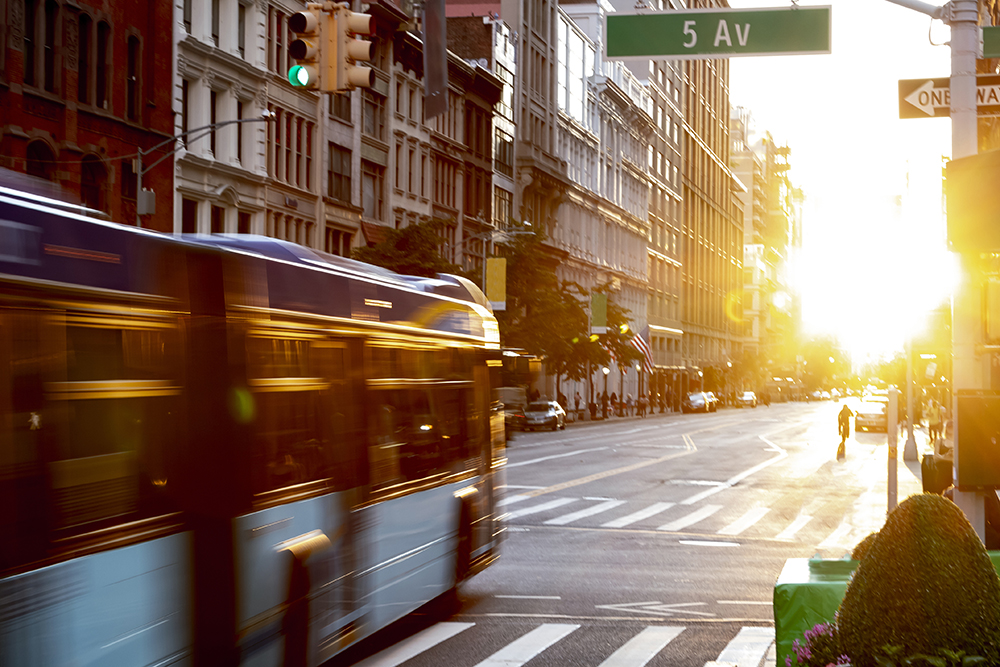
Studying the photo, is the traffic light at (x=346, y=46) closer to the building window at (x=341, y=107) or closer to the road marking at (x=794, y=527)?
the road marking at (x=794, y=527)

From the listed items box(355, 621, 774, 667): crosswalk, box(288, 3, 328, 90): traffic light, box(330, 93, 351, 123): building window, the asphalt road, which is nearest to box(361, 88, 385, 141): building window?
box(330, 93, 351, 123): building window

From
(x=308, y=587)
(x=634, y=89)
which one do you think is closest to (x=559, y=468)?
(x=308, y=587)

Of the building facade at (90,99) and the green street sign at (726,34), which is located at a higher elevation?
the building facade at (90,99)

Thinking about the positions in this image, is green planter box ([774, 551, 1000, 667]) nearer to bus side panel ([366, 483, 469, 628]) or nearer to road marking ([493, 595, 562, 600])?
bus side panel ([366, 483, 469, 628])

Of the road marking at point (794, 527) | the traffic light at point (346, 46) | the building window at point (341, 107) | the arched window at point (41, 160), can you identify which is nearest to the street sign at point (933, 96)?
the traffic light at point (346, 46)

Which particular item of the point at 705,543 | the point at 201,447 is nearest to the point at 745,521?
the point at 705,543

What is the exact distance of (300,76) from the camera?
523 inches

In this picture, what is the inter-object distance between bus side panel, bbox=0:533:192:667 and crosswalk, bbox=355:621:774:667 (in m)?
3.78

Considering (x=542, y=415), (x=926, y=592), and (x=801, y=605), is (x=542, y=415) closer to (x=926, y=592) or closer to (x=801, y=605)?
(x=801, y=605)

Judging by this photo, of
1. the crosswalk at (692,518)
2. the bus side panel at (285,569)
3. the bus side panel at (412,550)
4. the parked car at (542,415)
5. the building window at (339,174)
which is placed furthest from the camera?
the parked car at (542,415)

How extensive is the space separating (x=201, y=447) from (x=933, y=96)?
693 cm

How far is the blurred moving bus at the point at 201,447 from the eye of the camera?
5.80 m

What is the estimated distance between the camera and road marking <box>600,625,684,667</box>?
10.8 m

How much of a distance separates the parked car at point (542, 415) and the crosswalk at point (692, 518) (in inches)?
1321
